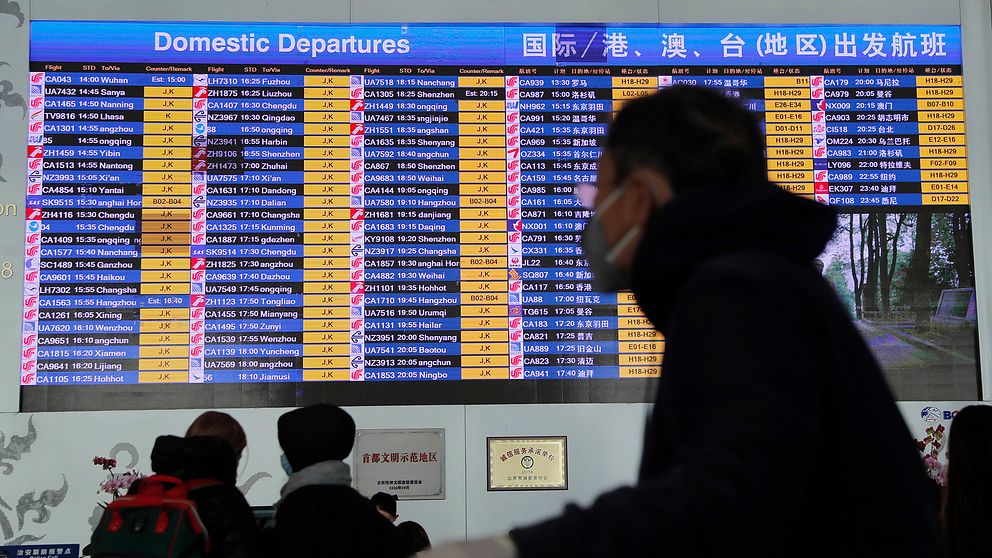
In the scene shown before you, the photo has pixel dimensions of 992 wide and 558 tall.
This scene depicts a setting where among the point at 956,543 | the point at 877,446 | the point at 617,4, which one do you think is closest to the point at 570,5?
the point at 617,4

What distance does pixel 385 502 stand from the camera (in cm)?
351

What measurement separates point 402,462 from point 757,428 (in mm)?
3170

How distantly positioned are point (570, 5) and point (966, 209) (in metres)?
1.94

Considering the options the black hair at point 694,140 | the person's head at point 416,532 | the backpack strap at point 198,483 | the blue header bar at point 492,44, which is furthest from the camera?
the blue header bar at point 492,44

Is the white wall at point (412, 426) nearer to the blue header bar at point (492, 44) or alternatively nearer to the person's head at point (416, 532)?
the person's head at point (416, 532)

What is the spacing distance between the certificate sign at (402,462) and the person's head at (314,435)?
46.5 inches

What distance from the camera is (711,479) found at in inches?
31.9

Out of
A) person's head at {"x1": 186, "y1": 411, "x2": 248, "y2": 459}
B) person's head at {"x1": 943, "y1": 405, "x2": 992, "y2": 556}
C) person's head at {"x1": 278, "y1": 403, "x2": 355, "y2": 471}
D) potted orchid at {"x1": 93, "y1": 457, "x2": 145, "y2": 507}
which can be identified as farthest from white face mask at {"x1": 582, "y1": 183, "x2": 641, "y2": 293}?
potted orchid at {"x1": 93, "y1": 457, "x2": 145, "y2": 507}

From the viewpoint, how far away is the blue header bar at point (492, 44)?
159 inches

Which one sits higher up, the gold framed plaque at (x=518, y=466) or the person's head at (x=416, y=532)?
the gold framed plaque at (x=518, y=466)

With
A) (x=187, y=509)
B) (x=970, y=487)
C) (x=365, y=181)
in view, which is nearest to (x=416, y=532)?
(x=187, y=509)

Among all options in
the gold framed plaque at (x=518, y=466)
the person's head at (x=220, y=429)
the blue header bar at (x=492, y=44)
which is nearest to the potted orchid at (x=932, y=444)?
the gold framed plaque at (x=518, y=466)

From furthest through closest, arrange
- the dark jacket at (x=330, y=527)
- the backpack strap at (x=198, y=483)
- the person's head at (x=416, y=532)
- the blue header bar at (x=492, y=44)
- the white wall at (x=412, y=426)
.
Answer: the blue header bar at (x=492, y=44) → the white wall at (x=412, y=426) → the person's head at (x=416, y=532) → the backpack strap at (x=198, y=483) → the dark jacket at (x=330, y=527)

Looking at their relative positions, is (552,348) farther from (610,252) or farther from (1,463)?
(610,252)
